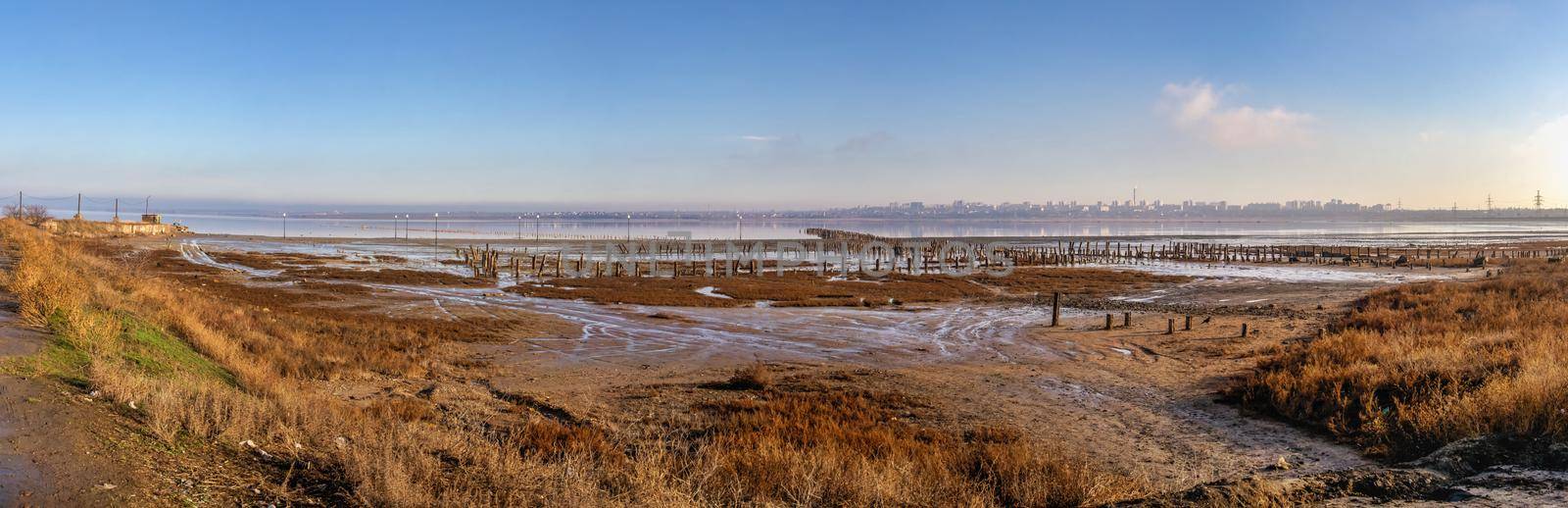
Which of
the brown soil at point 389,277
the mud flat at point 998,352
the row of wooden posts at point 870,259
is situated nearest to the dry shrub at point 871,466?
the mud flat at point 998,352

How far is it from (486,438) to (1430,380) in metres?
13.0

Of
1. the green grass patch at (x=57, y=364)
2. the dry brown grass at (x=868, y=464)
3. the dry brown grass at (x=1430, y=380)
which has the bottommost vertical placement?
the dry brown grass at (x=868, y=464)

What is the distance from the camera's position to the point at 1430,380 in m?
11.2

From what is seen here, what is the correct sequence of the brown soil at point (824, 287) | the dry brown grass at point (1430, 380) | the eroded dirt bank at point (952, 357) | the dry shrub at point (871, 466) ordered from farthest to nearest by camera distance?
the brown soil at point (824, 287), the eroded dirt bank at point (952, 357), the dry brown grass at point (1430, 380), the dry shrub at point (871, 466)

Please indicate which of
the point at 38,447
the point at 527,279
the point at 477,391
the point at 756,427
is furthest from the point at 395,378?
the point at 527,279

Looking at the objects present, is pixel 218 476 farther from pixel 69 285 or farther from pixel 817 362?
pixel 817 362

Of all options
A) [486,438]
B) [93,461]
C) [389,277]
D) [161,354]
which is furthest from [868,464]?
[389,277]

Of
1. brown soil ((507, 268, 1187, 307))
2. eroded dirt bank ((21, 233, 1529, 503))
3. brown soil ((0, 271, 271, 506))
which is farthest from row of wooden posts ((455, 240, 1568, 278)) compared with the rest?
brown soil ((0, 271, 271, 506))

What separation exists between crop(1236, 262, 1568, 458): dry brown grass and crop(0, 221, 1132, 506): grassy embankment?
4.14 metres

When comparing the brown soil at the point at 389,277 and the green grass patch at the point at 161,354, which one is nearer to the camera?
the green grass patch at the point at 161,354

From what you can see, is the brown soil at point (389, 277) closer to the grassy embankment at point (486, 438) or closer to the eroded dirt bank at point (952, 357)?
the eroded dirt bank at point (952, 357)

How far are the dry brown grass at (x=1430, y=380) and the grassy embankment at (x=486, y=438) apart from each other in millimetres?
4141

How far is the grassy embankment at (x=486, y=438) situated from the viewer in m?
6.41

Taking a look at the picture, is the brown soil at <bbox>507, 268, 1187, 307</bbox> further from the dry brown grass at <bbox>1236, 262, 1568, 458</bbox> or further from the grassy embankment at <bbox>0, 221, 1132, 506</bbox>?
the grassy embankment at <bbox>0, 221, 1132, 506</bbox>
